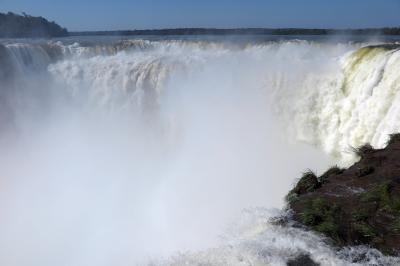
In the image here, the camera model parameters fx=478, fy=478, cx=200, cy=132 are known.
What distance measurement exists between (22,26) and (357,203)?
61.9 meters

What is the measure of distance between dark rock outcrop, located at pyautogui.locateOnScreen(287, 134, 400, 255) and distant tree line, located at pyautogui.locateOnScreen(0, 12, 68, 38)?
56.2 m

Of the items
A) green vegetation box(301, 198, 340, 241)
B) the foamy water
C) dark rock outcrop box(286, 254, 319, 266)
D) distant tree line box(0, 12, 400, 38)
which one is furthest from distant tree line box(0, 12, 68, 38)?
dark rock outcrop box(286, 254, 319, 266)

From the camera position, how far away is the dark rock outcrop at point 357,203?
5.49m

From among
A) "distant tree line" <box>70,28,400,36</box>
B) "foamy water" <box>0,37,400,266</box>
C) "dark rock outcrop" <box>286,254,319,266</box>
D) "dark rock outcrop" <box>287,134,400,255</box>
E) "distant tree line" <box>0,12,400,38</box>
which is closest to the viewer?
"dark rock outcrop" <box>286,254,319,266</box>

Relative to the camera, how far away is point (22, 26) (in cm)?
6119

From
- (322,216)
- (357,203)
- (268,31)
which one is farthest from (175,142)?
(268,31)

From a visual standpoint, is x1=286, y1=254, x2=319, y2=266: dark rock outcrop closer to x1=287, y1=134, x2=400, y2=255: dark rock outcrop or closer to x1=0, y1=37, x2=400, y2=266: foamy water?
x1=0, y1=37, x2=400, y2=266: foamy water

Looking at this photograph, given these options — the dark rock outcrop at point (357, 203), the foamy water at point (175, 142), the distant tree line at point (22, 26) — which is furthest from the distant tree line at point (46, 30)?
the dark rock outcrop at point (357, 203)

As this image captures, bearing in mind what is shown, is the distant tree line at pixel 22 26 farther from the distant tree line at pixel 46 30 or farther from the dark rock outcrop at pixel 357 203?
the dark rock outcrop at pixel 357 203

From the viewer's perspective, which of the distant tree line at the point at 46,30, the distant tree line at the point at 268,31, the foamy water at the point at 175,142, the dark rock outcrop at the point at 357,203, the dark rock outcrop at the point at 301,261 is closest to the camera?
the dark rock outcrop at the point at 301,261

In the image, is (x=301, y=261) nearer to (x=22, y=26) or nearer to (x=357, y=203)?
(x=357, y=203)

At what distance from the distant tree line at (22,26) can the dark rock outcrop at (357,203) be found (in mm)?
56158

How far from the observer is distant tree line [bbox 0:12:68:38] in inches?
2291

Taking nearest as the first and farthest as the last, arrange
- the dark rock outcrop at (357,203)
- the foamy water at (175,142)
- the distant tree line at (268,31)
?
the dark rock outcrop at (357,203) → the foamy water at (175,142) → the distant tree line at (268,31)
